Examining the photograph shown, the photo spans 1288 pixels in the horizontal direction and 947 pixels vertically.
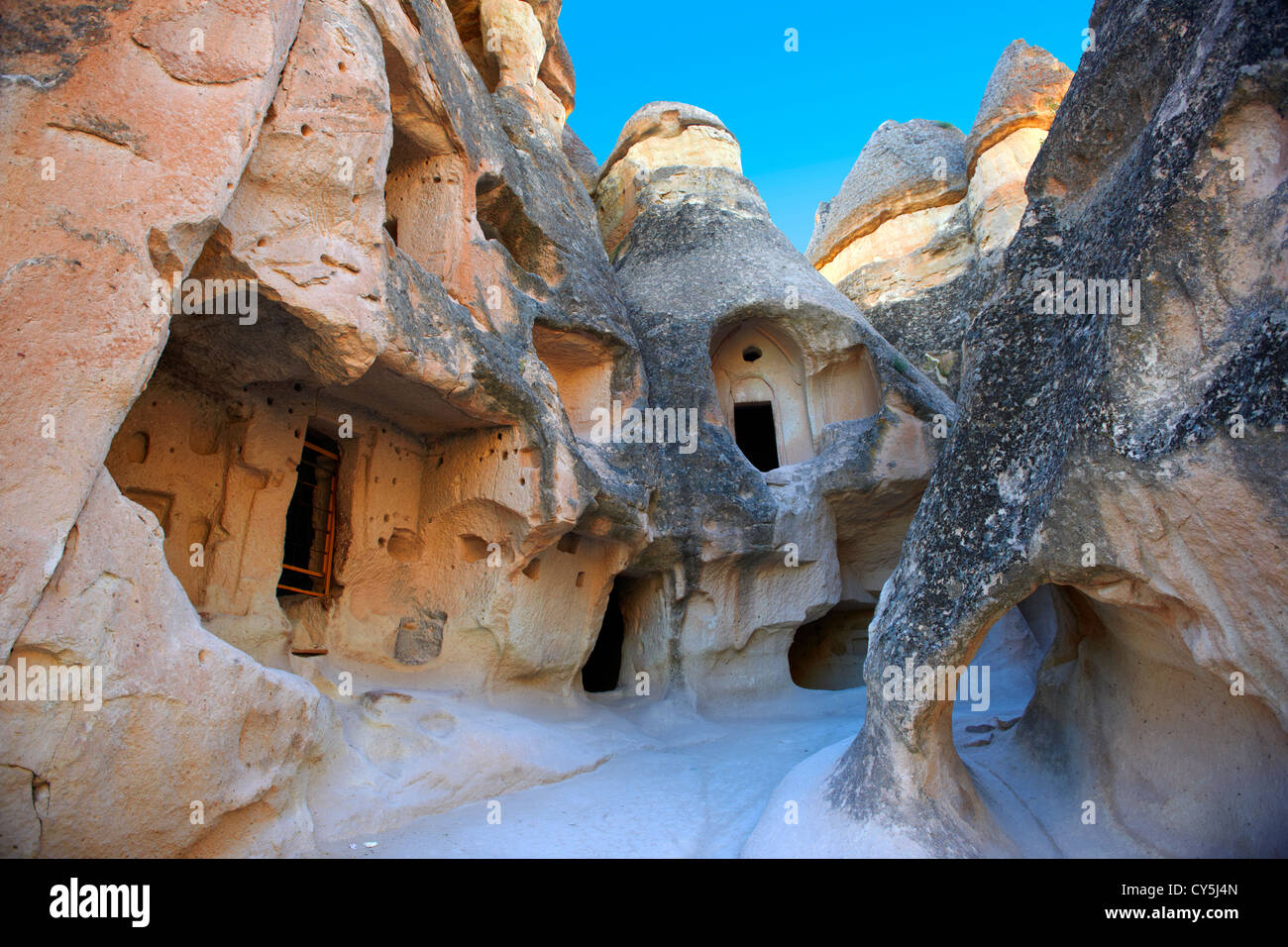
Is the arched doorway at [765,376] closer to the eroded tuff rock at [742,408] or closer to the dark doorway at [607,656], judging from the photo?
the eroded tuff rock at [742,408]

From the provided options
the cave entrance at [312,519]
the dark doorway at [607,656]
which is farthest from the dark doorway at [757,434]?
the cave entrance at [312,519]

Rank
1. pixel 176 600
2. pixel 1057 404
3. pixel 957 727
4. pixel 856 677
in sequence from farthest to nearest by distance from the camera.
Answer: pixel 856 677 < pixel 957 727 < pixel 1057 404 < pixel 176 600

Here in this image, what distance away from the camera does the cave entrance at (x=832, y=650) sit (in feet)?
34.7

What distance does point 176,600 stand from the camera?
12.0 feet

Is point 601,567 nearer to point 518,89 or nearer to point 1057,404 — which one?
point 1057,404

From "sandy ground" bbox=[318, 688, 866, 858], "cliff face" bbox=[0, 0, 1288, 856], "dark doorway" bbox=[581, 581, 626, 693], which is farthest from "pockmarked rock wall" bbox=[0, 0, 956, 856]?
"sandy ground" bbox=[318, 688, 866, 858]

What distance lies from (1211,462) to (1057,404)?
886 mm

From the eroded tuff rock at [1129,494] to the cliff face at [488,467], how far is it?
2cm

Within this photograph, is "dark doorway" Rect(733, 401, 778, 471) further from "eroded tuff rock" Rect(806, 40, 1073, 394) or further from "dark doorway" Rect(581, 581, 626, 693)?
"dark doorway" Rect(581, 581, 626, 693)

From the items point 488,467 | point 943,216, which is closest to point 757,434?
point 943,216

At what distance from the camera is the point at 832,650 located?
1074 centimetres

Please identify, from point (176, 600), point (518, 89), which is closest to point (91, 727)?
point (176, 600)

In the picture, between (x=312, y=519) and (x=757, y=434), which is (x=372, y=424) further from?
(x=757, y=434)

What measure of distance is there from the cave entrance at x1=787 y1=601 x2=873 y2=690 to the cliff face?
2.01 m
